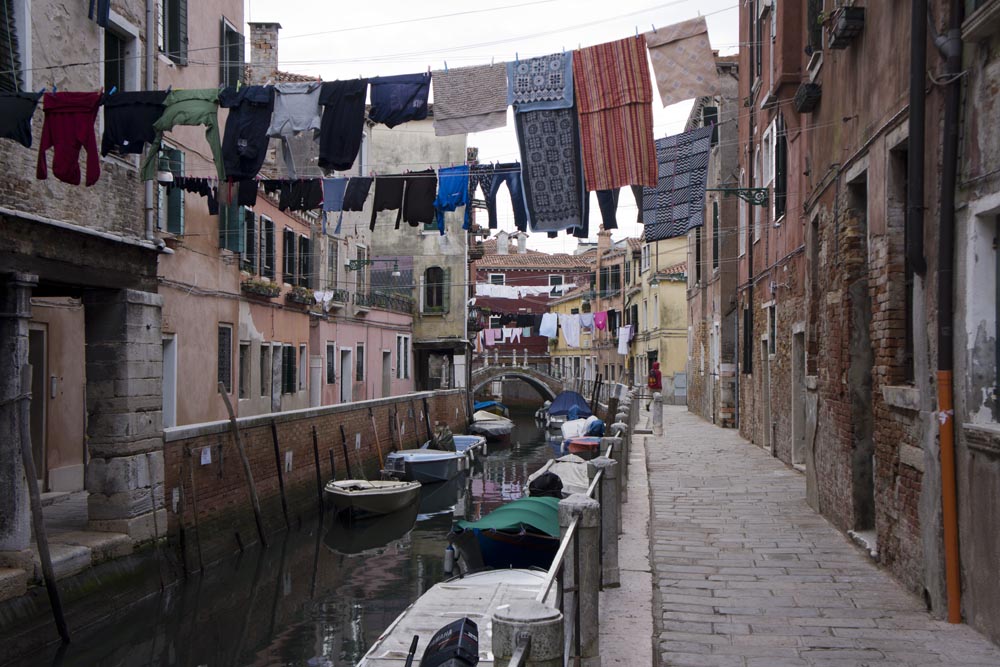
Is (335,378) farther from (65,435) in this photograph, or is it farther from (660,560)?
(660,560)

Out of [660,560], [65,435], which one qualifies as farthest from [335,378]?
[660,560]

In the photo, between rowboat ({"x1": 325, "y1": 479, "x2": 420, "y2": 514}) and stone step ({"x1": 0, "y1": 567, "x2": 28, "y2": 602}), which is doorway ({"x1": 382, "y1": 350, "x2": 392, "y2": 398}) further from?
stone step ({"x1": 0, "y1": 567, "x2": 28, "y2": 602})

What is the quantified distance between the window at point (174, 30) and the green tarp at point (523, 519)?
8.97m

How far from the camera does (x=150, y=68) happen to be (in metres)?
12.7

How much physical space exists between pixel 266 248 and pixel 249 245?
4.52 ft

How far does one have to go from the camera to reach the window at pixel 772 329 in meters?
15.6

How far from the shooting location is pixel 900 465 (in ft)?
22.4

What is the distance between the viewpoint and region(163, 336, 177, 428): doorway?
1648cm

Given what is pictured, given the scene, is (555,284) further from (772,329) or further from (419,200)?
(419,200)

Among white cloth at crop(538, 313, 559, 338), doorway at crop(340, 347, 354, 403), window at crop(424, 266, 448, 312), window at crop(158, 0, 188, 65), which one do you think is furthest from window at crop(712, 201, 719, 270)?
white cloth at crop(538, 313, 559, 338)

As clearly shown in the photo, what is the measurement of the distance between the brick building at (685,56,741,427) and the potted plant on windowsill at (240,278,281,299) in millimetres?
10010

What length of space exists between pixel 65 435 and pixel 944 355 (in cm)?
1276

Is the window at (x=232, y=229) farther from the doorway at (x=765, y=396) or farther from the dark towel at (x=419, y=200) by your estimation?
the doorway at (x=765, y=396)

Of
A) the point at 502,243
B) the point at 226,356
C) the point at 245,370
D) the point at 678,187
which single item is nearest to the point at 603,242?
the point at 502,243
